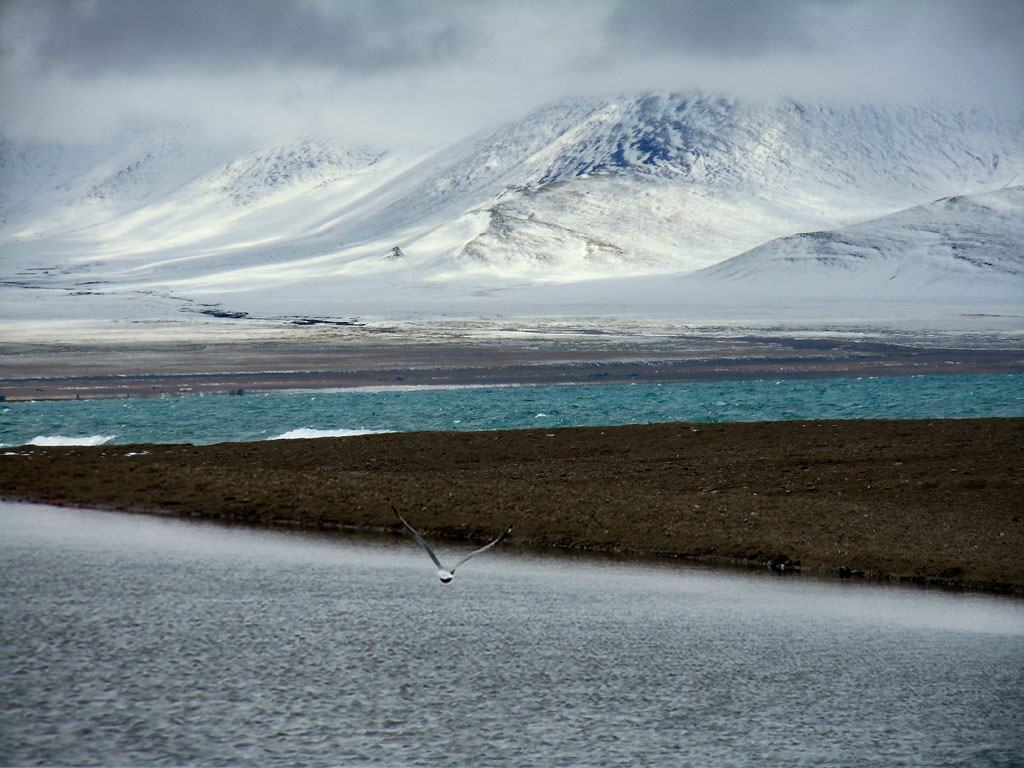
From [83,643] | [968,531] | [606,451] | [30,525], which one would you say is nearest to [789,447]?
[606,451]

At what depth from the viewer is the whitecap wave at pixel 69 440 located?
3757 centimetres

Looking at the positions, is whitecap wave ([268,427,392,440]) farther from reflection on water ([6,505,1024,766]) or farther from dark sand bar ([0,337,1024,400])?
reflection on water ([6,505,1024,766])

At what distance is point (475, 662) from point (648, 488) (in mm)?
10955

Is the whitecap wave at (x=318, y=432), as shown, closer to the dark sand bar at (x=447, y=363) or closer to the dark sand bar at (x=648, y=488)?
the dark sand bar at (x=648, y=488)

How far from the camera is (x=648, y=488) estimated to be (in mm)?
24625

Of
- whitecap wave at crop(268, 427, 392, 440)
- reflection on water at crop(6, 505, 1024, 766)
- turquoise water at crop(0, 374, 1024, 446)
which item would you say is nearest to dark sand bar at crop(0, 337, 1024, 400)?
turquoise water at crop(0, 374, 1024, 446)

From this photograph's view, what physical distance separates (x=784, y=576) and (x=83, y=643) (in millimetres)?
10647

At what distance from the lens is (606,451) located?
30234 mm

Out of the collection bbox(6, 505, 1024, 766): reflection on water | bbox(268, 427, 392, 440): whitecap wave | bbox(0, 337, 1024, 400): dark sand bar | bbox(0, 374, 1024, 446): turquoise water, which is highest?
bbox(0, 337, 1024, 400): dark sand bar

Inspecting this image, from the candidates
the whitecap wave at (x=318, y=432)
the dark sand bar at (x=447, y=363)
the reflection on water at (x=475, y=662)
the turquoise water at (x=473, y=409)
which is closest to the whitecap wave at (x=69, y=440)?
the turquoise water at (x=473, y=409)

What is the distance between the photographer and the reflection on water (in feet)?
38.5

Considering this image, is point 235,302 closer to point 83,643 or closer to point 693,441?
point 693,441

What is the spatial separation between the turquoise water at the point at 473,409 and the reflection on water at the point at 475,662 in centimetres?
2041

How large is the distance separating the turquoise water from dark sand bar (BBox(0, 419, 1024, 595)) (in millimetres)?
9122
